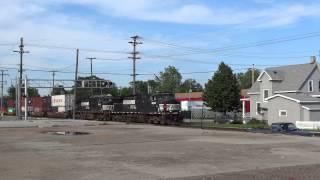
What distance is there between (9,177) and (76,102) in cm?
6870

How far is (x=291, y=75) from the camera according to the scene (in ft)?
220

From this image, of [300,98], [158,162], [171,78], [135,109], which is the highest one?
[171,78]

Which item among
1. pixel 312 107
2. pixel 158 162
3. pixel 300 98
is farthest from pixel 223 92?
pixel 158 162

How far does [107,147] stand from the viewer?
28.3m

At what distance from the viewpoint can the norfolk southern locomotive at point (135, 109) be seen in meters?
61.1

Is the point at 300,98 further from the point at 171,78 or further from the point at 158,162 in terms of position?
the point at 171,78

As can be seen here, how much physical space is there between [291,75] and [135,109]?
19379mm

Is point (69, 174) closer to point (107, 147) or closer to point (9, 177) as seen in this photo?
point (9, 177)

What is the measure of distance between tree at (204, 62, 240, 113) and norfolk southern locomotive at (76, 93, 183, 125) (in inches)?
558

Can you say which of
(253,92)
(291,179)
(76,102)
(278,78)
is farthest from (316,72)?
(291,179)

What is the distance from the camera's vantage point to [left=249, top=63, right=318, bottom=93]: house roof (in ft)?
213

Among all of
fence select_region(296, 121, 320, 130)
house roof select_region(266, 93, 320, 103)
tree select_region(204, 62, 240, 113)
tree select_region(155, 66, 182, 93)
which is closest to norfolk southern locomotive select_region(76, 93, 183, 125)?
house roof select_region(266, 93, 320, 103)

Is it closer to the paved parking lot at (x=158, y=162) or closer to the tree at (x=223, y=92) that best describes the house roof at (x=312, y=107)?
the tree at (x=223, y=92)

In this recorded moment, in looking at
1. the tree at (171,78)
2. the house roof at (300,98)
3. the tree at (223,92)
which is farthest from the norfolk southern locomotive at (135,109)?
the tree at (171,78)
